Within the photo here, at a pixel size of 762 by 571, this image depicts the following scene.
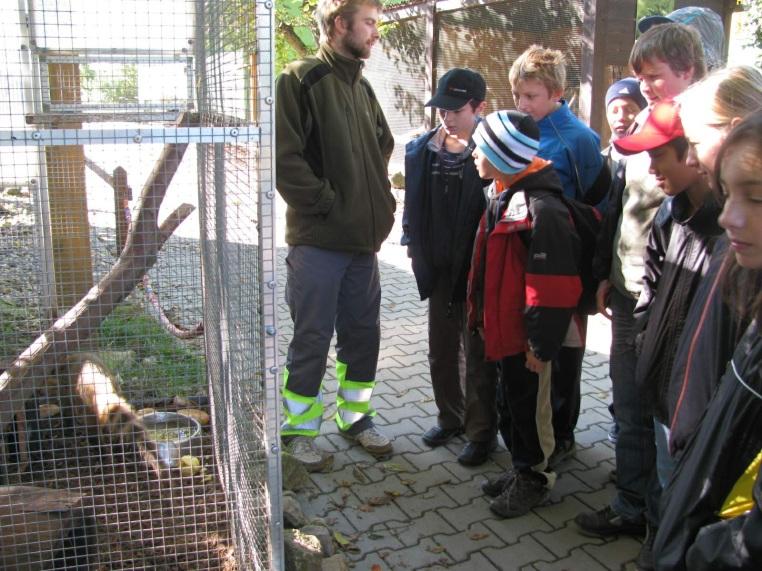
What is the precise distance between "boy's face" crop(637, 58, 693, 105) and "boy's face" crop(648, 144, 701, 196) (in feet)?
2.08

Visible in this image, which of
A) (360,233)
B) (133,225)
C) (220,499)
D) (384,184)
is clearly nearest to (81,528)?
(220,499)

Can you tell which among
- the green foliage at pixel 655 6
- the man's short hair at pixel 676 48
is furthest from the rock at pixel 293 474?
the green foliage at pixel 655 6

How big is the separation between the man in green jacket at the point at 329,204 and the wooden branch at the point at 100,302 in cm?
70

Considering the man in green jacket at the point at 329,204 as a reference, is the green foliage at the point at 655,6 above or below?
above

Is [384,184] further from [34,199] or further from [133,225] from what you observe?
[34,199]

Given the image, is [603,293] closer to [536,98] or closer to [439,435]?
[536,98]

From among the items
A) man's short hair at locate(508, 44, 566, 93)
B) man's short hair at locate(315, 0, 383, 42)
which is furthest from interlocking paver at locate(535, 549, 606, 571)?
man's short hair at locate(315, 0, 383, 42)

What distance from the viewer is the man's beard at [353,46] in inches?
148

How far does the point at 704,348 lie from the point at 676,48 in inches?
63.4

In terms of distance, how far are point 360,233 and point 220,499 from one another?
145cm

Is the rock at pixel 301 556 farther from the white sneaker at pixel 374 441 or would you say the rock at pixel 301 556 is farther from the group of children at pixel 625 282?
the white sneaker at pixel 374 441

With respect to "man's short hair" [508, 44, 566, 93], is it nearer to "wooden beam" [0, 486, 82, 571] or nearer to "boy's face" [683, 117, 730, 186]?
"boy's face" [683, 117, 730, 186]

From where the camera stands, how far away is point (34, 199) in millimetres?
3484

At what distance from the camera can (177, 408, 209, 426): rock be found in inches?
155
